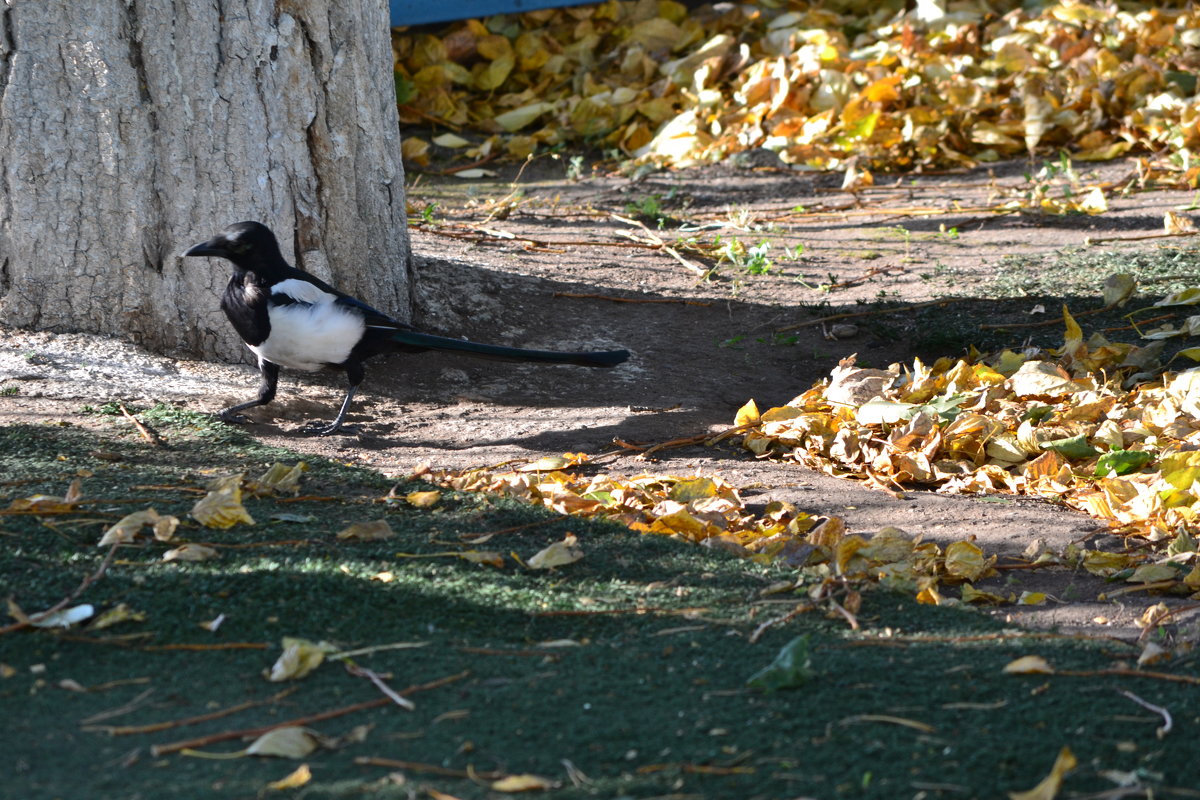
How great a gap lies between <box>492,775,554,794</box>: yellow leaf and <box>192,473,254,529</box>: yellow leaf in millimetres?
1176

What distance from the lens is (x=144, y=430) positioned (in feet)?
11.3

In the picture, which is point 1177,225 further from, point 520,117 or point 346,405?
point 520,117

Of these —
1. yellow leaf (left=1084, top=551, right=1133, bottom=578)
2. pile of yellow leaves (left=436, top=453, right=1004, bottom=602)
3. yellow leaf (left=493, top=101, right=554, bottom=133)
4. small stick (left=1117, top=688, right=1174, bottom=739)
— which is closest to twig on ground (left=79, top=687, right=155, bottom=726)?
pile of yellow leaves (left=436, top=453, right=1004, bottom=602)

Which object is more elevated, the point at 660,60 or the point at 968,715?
the point at 660,60

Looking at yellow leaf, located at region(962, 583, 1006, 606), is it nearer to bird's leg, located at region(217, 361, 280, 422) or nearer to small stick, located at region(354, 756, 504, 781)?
small stick, located at region(354, 756, 504, 781)

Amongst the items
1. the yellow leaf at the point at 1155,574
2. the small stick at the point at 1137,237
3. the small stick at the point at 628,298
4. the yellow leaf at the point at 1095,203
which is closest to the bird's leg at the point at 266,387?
the small stick at the point at 628,298

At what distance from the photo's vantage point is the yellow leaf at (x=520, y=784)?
170 centimetres

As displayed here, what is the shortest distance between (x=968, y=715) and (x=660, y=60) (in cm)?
724

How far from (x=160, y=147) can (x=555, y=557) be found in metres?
2.22

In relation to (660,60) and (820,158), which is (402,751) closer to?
(820,158)

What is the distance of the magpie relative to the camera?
369 centimetres

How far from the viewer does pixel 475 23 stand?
8.71m

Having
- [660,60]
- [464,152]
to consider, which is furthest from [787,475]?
[660,60]

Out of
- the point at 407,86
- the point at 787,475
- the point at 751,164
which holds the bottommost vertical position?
the point at 787,475
